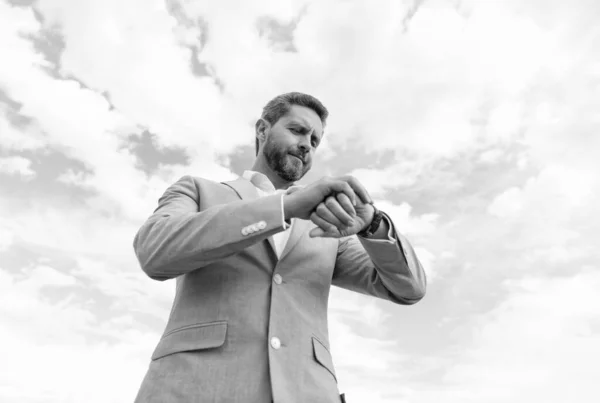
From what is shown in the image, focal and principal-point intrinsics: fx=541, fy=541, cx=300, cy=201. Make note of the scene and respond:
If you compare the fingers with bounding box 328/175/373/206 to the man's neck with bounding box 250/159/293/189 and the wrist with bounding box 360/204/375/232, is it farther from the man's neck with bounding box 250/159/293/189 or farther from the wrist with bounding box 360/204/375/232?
the man's neck with bounding box 250/159/293/189

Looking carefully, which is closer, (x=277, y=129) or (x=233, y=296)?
(x=233, y=296)

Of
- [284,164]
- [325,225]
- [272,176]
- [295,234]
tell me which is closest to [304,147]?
[284,164]

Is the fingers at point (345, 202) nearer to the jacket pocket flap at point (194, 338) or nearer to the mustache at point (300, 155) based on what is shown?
the jacket pocket flap at point (194, 338)

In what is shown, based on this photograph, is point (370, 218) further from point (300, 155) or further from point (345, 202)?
point (300, 155)

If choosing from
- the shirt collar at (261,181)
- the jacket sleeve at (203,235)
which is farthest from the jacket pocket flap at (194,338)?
the shirt collar at (261,181)

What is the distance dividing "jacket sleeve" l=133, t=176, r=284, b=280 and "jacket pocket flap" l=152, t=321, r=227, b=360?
1.17 feet

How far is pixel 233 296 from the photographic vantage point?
11.2 feet

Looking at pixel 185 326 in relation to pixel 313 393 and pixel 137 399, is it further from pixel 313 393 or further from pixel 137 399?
pixel 313 393

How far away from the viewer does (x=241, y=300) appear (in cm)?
339

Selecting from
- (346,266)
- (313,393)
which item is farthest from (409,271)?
(313,393)

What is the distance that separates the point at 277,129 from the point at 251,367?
2162 mm

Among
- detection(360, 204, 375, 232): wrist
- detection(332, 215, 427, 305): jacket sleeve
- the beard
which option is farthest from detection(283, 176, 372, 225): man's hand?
the beard

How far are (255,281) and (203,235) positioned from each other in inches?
20.9

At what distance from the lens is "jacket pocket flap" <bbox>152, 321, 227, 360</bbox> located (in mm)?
3199
